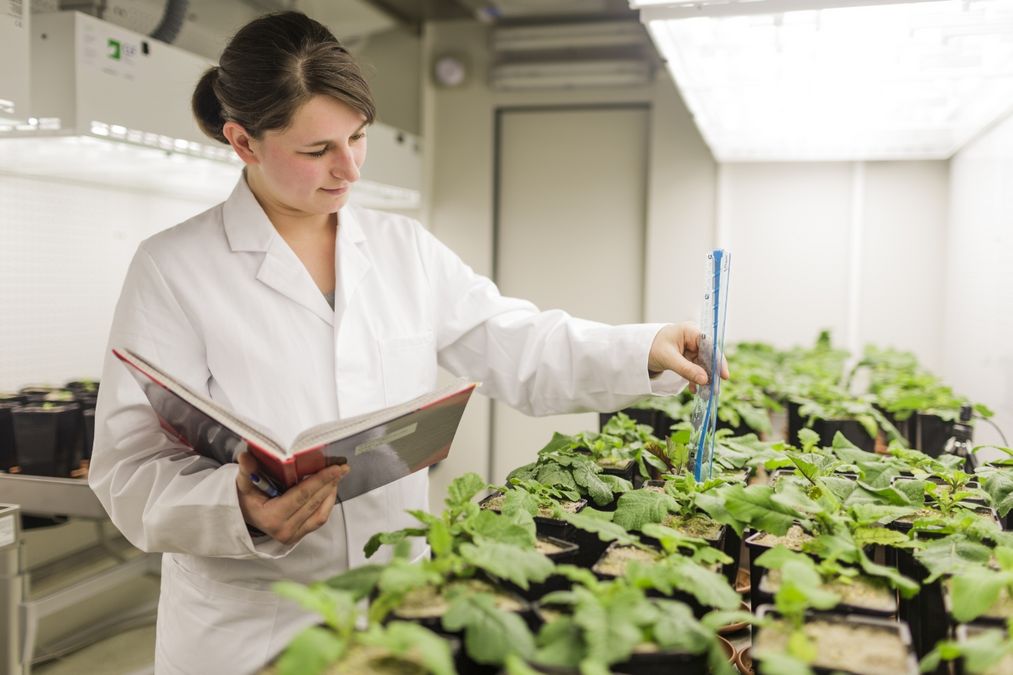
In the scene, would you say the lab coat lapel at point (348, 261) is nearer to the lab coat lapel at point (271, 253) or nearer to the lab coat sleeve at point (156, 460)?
the lab coat lapel at point (271, 253)

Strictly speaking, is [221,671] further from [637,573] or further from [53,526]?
[53,526]

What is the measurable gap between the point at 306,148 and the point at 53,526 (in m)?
1.79

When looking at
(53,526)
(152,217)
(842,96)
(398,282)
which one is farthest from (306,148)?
(152,217)

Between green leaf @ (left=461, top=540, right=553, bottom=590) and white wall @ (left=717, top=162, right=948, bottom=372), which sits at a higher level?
white wall @ (left=717, top=162, right=948, bottom=372)

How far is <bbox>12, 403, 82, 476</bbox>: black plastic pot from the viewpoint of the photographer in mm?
2264

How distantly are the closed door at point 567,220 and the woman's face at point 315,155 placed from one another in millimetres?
3094

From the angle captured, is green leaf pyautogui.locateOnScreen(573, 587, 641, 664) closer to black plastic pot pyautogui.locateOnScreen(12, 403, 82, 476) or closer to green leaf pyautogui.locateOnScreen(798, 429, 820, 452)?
green leaf pyautogui.locateOnScreen(798, 429, 820, 452)

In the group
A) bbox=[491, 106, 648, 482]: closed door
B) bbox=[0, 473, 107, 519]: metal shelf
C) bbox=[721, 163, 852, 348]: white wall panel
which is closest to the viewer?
bbox=[0, 473, 107, 519]: metal shelf

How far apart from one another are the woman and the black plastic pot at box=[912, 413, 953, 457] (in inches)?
26.8

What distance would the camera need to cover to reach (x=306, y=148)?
150cm

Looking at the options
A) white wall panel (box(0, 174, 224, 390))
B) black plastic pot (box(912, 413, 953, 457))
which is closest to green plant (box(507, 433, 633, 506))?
black plastic pot (box(912, 413, 953, 457))

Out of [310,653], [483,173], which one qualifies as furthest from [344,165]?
[483,173]

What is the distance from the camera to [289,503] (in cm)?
123

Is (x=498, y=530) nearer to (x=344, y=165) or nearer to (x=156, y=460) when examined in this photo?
(x=156, y=460)
